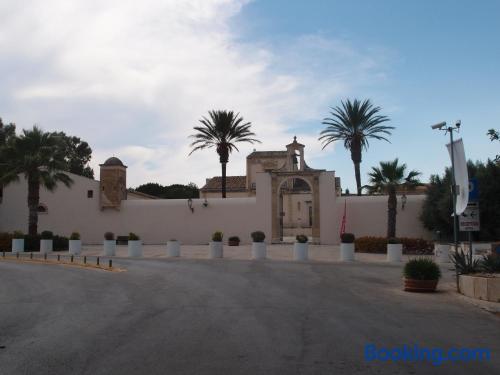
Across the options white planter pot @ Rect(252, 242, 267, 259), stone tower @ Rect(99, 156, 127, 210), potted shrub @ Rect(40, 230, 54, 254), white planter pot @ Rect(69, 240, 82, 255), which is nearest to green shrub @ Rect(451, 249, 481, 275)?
white planter pot @ Rect(252, 242, 267, 259)

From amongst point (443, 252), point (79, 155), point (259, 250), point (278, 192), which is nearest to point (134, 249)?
point (259, 250)

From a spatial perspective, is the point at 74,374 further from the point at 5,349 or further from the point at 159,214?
the point at 159,214

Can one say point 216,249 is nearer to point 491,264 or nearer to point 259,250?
point 259,250

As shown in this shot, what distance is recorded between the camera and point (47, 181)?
3341cm

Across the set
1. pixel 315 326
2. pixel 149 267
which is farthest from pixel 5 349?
pixel 149 267

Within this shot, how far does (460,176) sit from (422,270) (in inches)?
104

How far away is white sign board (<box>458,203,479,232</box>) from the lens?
14.0 meters

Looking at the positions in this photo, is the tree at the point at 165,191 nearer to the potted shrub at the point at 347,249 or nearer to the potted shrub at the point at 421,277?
the potted shrub at the point at 347,249

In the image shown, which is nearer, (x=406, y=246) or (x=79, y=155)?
(x=406, y=246)

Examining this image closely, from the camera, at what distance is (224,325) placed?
29.6ft

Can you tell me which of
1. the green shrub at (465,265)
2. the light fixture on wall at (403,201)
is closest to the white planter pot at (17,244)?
the light fixture on wall at (403,201)

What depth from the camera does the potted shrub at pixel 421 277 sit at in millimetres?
14109

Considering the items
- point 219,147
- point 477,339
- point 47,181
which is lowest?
point 477,339

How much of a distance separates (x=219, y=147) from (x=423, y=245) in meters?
19.7
